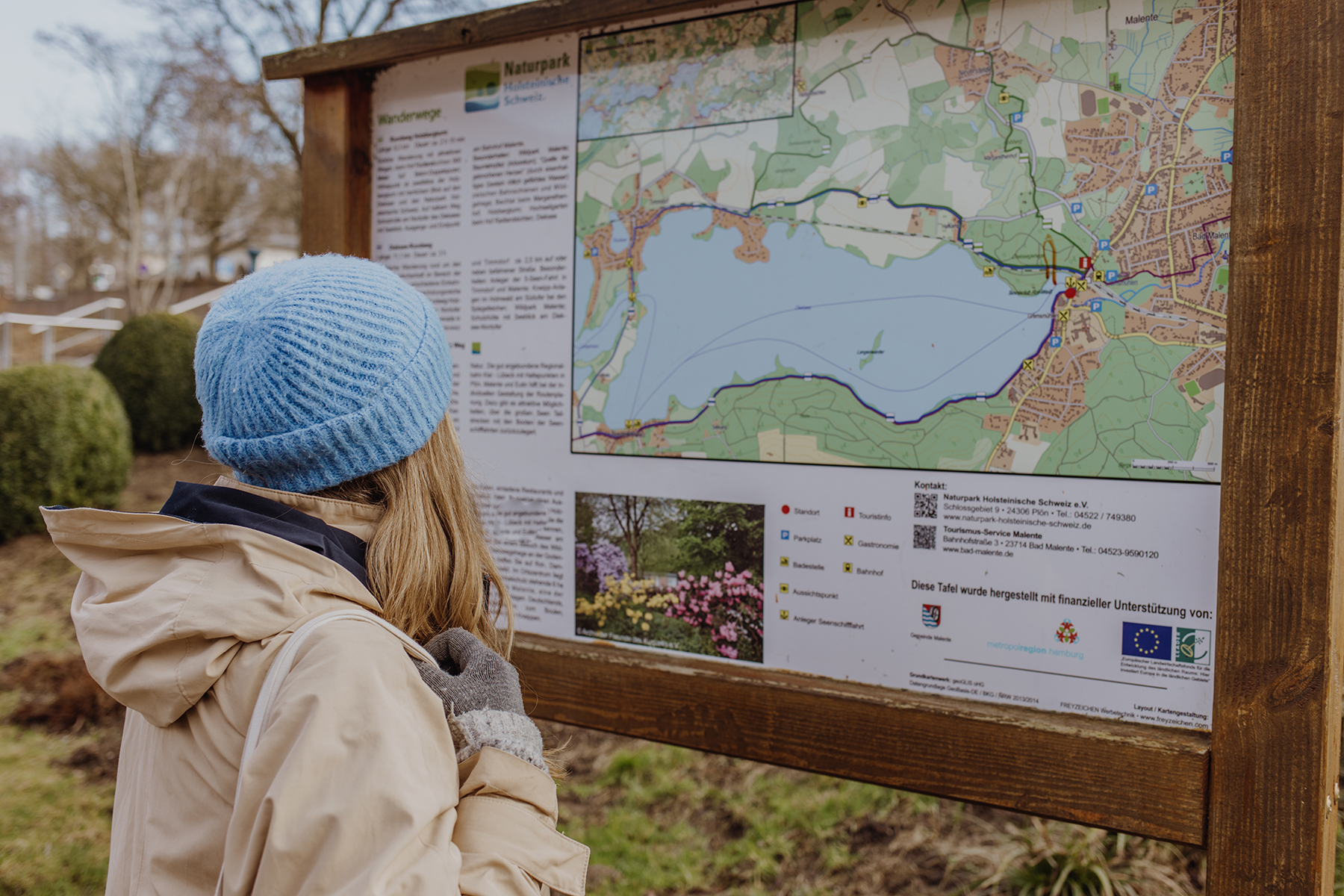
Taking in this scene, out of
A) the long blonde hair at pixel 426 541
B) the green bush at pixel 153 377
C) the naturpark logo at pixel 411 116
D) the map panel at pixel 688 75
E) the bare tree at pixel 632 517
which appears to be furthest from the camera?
the green bush at pixel 153 377

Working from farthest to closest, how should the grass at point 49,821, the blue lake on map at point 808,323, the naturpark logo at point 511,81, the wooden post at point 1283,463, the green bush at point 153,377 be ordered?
1. the green bush at point 153,377
2. the grass at point 49,821
3. the naturpark logo at point 511,81
4. the blue lake on map at point 808,323
5. the wooden post at point 1283,463

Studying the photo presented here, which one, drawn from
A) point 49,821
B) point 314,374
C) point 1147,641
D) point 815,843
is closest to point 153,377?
point 49,821

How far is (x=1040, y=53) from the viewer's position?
178 centimetres

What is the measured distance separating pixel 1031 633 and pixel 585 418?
122 centimetres

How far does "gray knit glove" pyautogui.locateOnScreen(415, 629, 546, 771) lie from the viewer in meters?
1.24

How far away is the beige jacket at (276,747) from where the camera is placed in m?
0.98

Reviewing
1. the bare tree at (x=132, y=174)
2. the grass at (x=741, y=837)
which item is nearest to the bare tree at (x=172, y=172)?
the bare tree at (x=132, y=174)

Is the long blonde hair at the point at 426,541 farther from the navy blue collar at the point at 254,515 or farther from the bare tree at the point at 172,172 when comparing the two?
the bare tree at the point at 172,172

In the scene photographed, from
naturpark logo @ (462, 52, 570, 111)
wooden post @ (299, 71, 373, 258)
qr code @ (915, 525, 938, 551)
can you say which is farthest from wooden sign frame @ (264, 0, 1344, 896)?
wooden post @ (299, 71, 373, 258)

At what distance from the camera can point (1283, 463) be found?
1.53 meters

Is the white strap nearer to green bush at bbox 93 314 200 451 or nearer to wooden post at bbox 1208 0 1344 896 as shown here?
wooden post at bbox 1208 0 1344 896

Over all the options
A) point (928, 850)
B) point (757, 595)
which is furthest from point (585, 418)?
point (928, 850)

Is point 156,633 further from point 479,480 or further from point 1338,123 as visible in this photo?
point 1338,123

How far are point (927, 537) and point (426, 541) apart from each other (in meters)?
1.08
